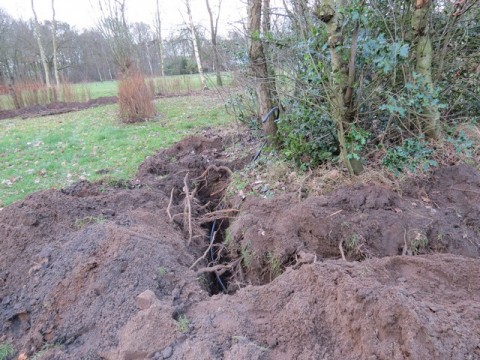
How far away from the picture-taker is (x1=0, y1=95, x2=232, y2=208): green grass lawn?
580 cm

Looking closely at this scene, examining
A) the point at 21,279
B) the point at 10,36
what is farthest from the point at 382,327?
the point at 10,36

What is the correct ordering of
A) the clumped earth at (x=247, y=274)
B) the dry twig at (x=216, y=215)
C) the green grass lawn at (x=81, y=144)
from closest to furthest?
the clumped earth at (x=247, y=274), the dry twig at (x=216, y=215), the green grass lawn at (x=81, y=144)

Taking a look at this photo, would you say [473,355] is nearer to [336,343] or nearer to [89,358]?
[336,343]

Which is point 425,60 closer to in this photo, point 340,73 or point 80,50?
point 340,73

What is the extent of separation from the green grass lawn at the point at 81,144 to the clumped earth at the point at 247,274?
1.38m

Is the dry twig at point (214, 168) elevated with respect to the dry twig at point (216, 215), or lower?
elevated

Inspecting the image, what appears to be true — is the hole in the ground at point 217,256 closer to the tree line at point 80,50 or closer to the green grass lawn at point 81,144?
the green grass lawn at point 81,144

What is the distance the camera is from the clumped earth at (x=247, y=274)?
1.89m

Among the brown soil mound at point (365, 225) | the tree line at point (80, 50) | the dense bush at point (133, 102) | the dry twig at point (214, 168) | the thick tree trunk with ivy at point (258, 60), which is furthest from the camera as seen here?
the tree line at point (80, 50)

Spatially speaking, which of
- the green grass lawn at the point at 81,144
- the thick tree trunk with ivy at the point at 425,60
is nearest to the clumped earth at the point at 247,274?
the thick tree trunk with ivy at the point at 425,60

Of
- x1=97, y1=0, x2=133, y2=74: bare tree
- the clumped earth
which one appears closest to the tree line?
x1=97, y1=0, x2=133, y2=74: bare tree

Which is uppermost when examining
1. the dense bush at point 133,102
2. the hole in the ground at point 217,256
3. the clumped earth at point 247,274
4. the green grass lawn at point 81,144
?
the dense bush at point 133,102

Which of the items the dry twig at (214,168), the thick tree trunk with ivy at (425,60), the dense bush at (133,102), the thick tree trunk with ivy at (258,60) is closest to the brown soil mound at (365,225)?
the thick tree trunk with ivy at (425,60)

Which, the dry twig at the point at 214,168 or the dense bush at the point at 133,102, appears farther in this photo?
the dense bush at the point at 133,102
